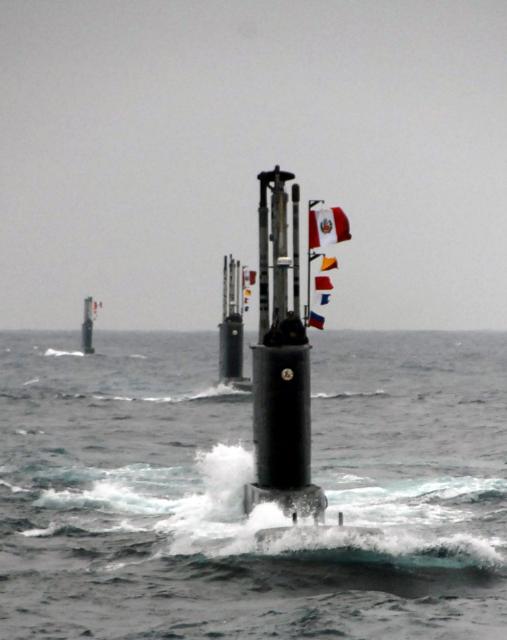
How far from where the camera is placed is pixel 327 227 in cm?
2494

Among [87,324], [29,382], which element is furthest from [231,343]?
[87,324]

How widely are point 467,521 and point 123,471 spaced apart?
12.4 metres

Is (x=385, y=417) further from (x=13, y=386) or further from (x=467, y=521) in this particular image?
→ (x=13, y=386)

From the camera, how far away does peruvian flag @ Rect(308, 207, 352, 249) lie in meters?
24.9

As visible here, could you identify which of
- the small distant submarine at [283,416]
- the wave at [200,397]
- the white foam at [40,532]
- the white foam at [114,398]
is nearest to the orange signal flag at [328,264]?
the small distant submarine at [283,416]

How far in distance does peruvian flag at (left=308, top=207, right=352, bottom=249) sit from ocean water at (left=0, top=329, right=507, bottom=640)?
6.39m

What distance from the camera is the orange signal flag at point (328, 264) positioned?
26078 mm

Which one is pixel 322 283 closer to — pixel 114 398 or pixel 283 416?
pixel 283 416

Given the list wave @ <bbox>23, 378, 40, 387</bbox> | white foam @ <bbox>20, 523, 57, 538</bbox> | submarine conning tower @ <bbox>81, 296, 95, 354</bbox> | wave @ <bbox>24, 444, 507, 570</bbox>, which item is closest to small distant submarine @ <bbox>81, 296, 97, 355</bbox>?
submarine conning tower @ <bbox>81, 296, 95, 354</bbox>

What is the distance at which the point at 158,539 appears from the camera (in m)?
22.3

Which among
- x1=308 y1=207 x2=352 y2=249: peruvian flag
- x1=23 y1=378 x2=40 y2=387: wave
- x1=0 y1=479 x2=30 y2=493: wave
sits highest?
x1=308 y1=207 x2=352 y2=249: peruvian flag

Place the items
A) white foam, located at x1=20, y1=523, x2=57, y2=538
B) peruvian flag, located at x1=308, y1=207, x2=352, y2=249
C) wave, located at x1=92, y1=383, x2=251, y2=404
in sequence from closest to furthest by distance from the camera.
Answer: white foam, located at x1=20, y1=523, x2=57, y2=538 → peruvian flag, located at x1=308, y1=207, x2=352, y2=249 → wave, located at x1=92, y1=383, x2=251, y2=404

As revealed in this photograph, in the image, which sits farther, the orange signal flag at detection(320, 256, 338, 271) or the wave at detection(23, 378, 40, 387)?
the wave at detection(23, 378, 40, 387)

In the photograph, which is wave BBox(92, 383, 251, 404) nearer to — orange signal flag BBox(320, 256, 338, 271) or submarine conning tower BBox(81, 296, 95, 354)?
orange signal flag BBox(320, 256, 338, 271)
